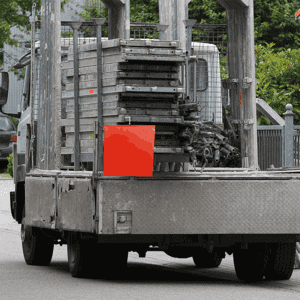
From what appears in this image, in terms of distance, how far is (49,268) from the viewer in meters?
10.8

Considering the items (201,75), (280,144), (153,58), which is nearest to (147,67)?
(153,58)

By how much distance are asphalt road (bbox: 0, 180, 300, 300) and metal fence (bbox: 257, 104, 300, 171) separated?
4.28 m

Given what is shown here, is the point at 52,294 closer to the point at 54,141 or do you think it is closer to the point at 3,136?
the point at 54,141

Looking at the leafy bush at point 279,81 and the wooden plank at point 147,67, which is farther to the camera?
the leafy bush at point 279,81

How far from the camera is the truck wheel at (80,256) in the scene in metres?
9.14

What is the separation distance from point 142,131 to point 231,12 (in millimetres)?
3523

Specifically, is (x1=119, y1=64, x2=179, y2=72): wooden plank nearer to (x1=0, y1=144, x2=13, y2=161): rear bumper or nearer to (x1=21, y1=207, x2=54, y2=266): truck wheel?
(x1=21, y1=207, x2=54, y2=266): truck wheel

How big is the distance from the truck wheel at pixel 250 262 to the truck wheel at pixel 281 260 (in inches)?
3.8

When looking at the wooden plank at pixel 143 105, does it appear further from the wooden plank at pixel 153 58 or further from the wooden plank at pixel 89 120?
the wooden plank at pixel 153 58

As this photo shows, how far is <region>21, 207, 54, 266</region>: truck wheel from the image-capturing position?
1093 cm

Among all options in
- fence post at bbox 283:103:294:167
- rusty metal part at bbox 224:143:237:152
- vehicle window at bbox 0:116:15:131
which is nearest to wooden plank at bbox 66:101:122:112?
rusty metal part at bbox 224:143:237:152

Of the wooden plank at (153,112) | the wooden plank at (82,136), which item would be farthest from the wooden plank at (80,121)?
the wooden plank at (153,112)

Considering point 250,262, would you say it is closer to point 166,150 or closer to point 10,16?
point 166,150

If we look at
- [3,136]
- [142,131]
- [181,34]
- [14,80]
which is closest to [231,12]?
[181,34]
